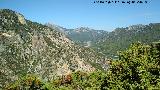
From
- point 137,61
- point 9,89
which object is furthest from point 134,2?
point 9,89

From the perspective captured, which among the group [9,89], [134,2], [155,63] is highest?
[134,2]

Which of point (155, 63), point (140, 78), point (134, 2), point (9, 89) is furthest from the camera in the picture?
point (9, 89)

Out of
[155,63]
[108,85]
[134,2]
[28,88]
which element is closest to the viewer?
[134,2]

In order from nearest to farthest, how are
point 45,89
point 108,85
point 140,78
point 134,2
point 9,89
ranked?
point 134,2
point 140,78
point 108,85
point 45,89
point 9,89

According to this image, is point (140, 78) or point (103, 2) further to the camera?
point (140, 78)

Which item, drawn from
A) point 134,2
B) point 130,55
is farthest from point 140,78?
point 134,2

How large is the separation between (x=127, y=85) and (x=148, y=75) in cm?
332

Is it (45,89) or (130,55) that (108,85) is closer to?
(130,55)

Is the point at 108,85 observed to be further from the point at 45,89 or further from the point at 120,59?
the point at 45,89

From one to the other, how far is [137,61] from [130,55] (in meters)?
2.77

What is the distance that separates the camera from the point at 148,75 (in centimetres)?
4366

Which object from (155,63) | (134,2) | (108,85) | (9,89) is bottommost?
(9,89)

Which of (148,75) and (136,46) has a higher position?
(136,46)

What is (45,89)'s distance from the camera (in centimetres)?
11062
